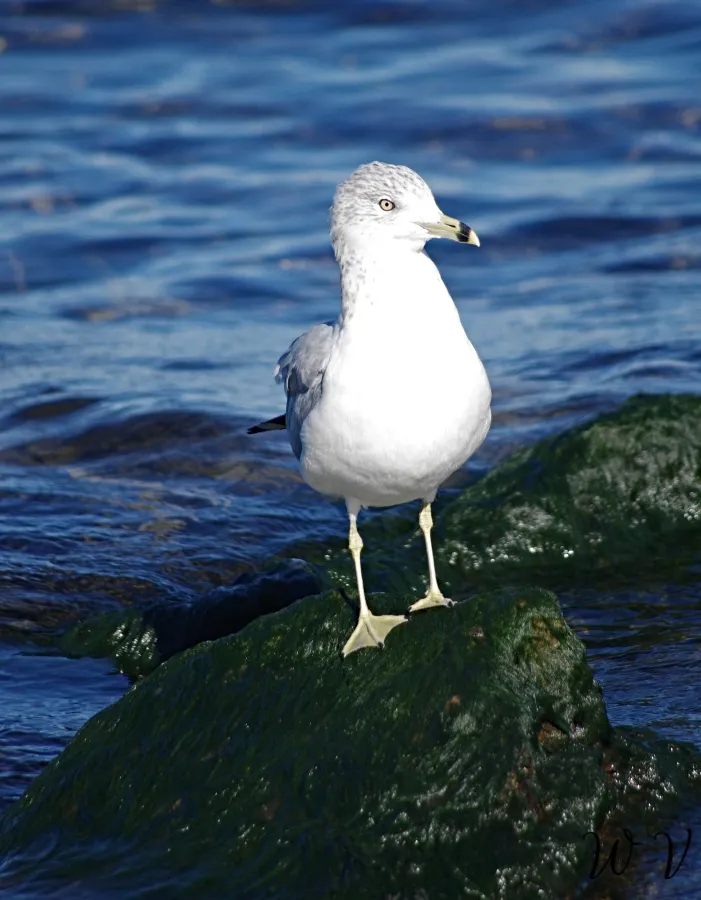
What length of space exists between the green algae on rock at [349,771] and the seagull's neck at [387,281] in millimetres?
1070

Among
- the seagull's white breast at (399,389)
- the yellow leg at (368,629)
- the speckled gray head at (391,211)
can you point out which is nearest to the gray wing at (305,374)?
the seagull's white breast at (399,389)

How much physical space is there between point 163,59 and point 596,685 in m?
15.0

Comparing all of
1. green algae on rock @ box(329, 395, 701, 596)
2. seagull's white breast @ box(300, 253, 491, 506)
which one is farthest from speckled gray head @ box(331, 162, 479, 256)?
green algae on rock @ box(329, 395, 701, 596)

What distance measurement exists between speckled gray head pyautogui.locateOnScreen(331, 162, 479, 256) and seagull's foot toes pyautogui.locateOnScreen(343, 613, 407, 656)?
1.34 metres

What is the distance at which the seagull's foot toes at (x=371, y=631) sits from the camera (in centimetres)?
512

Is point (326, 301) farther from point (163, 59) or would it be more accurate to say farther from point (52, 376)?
point (163, 59)

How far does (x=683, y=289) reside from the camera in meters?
12.1

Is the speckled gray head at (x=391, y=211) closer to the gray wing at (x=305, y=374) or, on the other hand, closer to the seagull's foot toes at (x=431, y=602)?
the gray wing at (x=305, y=374)

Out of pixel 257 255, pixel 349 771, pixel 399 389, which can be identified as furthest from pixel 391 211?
pixel 257 255

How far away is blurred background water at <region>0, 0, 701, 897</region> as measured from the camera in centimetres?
761

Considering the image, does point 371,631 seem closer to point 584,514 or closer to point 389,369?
point 389,369

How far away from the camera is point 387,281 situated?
16.7ft

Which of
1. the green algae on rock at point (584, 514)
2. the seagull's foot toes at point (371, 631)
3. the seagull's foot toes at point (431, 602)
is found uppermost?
the seagull's foot toes at point (371, 631)

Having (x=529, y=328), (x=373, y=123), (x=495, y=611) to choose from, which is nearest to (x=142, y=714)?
(x=495, y=611)
